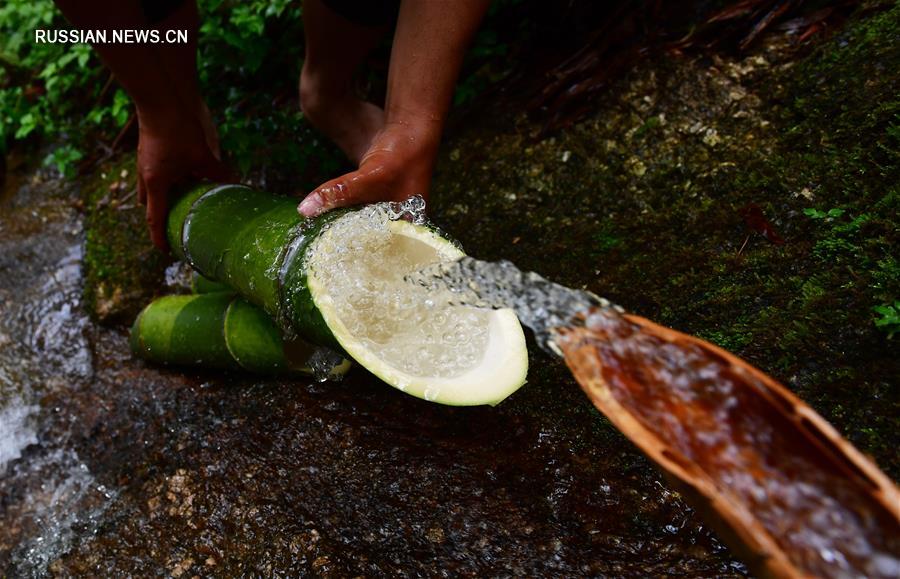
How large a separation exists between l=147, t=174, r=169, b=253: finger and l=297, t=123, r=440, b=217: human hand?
41.2 inches

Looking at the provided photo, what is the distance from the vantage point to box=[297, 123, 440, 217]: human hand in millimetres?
2012

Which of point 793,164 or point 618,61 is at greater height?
point 618,61

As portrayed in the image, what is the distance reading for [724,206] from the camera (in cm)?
234

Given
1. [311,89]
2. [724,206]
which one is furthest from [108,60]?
[724,206]

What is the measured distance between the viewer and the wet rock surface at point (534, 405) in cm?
176

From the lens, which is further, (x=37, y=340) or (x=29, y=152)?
(x=29, y=152)

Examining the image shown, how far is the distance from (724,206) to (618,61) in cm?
102

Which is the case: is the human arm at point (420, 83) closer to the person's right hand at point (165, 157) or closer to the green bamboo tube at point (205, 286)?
the person's right hand at point (165, 157)

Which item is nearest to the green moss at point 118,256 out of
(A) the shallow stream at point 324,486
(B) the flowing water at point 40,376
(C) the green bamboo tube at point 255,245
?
(B) the flowing water at point 40,376

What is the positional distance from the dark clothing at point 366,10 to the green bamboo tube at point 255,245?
3.58 feet

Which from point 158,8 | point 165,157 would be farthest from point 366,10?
point 165,157

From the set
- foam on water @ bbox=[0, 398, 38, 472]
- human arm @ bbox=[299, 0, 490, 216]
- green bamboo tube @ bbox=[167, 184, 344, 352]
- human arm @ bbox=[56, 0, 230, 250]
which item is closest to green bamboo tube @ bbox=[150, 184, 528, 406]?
green bamboo tube @ bbox=[167, 184, 344, 352]

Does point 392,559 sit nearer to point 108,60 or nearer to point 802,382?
point 802,382

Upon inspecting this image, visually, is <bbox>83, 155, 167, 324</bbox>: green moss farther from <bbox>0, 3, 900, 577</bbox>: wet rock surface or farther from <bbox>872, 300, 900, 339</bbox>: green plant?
<bbox>872, 300, 900, 339</bbox>: green plant
